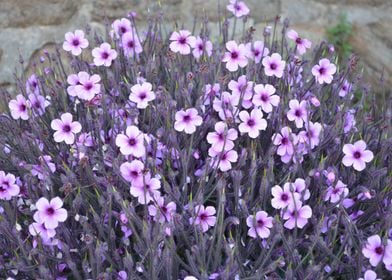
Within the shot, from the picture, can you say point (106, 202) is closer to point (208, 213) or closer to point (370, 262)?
point (208, 213)

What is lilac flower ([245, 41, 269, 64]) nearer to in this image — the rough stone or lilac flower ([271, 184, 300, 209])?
lilac flower ([271, 184, 300, 209])

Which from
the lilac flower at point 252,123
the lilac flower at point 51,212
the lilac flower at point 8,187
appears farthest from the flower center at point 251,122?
the lilac flower at point 8,187

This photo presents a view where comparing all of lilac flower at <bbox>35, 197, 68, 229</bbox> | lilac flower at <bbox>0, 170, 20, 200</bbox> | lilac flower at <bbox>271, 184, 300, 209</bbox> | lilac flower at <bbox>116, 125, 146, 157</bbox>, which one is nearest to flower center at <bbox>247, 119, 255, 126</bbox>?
lilac flower at <bbox>271, 184, 300, 209</bbox>

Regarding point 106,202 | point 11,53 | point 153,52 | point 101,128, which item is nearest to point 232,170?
point 106,202

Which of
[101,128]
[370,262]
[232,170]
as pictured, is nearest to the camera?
[370,262]

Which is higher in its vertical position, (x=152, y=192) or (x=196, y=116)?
(x=196, y=116)

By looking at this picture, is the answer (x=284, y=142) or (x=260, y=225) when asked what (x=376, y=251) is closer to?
(x=260, y=225)
